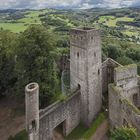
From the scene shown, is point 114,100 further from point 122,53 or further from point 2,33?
point 122,53

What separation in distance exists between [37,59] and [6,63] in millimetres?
9007

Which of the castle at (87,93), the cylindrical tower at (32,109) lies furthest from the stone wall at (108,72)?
the cylindrical tower at (32,109)

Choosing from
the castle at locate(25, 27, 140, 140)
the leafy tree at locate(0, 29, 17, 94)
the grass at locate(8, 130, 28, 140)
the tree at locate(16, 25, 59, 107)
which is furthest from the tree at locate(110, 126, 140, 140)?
the leafy tree at locate(0, 29, 17, 94)

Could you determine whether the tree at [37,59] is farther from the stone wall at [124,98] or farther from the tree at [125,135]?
the tree at [125,135]

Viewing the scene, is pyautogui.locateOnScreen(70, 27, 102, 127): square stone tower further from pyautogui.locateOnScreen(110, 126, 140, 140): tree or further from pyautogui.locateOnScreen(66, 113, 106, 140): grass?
pyautogui.locateOnScreen(110, 126, 140, 140): tree

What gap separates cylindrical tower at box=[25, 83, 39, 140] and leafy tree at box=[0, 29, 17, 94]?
52.6 ft

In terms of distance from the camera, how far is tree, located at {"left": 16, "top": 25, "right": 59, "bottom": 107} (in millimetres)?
37812

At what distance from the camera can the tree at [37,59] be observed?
37.8 metres

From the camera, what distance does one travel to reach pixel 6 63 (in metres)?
44.2

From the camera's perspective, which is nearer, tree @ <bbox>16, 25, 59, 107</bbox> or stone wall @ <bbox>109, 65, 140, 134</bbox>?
stone wall @ <bbox>109, 65, 140, 134</bbox>

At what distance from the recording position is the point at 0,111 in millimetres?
42469

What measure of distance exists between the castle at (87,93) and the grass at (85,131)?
0.55 metres

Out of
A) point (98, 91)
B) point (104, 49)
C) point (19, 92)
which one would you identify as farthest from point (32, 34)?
point (104, 49)

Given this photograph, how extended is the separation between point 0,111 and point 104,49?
35071mm
